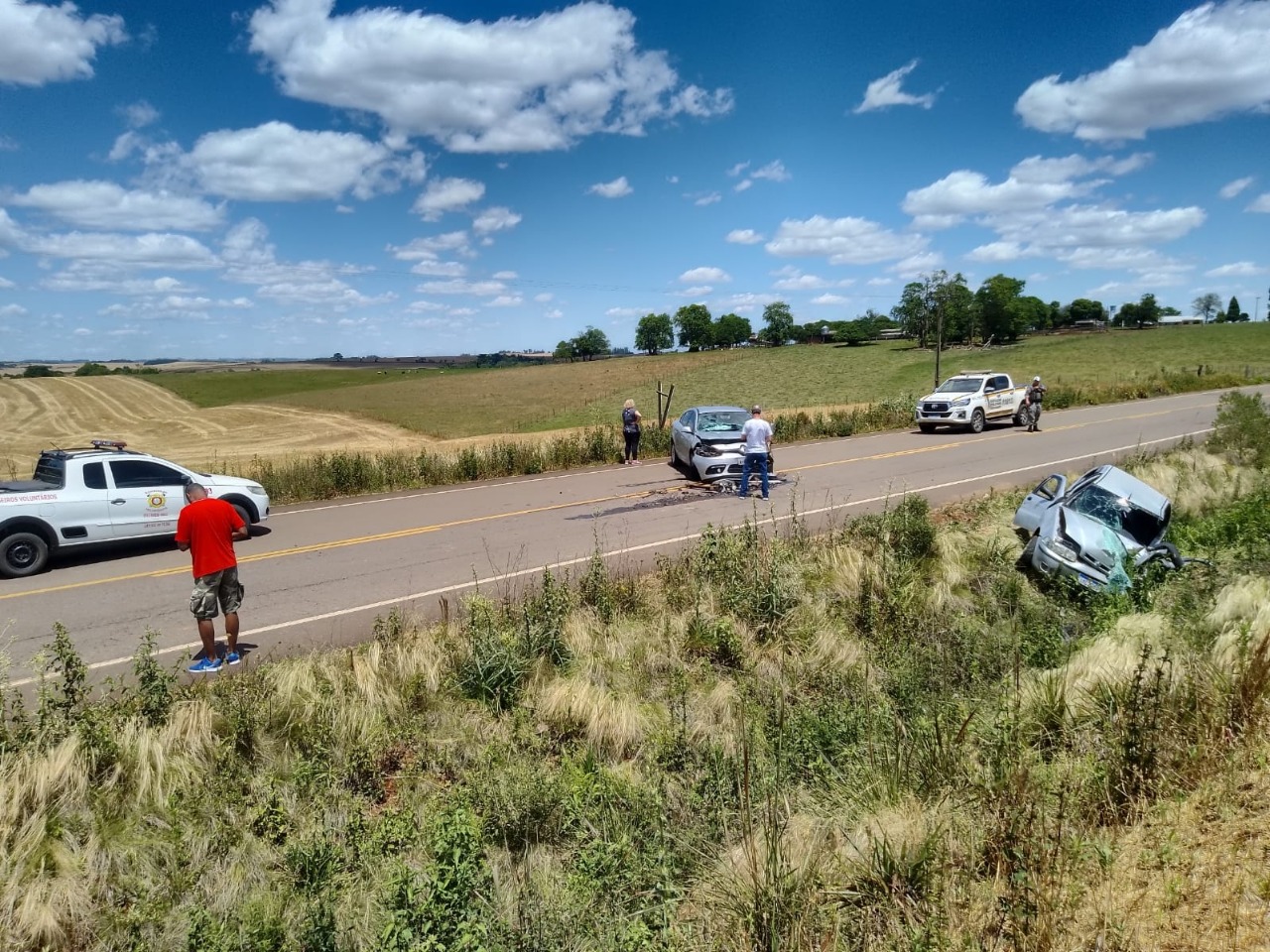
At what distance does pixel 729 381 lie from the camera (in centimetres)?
7738

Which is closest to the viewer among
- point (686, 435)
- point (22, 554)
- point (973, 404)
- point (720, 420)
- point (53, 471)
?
point (22, 554)

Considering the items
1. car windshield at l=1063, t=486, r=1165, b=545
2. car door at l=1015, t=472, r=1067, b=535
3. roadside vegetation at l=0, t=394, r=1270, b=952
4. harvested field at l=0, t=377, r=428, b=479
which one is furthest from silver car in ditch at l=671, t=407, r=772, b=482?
harvested field at l=0, t=377, r=428, b=479

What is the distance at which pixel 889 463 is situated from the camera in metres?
19.6

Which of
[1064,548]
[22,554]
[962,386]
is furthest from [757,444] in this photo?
[962,386]

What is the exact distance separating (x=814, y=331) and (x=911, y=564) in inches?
5817

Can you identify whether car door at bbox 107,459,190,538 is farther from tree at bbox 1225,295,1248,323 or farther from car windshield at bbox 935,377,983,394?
tree at bbox 1225,295,1248,323

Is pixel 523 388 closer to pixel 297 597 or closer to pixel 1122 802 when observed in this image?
pixel 297 597

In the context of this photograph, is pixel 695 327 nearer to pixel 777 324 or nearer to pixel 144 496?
pixel 777 324

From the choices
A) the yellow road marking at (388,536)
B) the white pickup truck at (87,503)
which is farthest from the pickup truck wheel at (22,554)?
the yellow road marking at (388,536)

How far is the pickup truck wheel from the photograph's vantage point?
10711mm

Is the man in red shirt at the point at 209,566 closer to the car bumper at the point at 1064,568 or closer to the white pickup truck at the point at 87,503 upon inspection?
the white pickup truck at the point at 87,503

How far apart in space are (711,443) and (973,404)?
13539mm

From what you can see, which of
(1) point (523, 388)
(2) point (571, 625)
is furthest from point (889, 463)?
(1) point (523, 388)

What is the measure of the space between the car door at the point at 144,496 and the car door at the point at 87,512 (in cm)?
11
